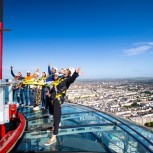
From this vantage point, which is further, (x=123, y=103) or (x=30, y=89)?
(x=123, y=103)

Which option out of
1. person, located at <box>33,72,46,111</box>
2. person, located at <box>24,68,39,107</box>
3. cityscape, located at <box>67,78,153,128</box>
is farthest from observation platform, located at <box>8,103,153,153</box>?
cityscape, located at <box>67,78,153,128</box>

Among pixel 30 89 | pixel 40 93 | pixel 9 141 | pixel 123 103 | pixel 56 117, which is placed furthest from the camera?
pixel 123 103

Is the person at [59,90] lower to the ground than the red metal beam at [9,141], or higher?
higher

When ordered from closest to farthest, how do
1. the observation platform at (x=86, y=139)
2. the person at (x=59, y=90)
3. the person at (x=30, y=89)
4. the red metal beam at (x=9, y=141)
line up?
the red metal beam at (x=9, y=141), the observation platform at (x=86, y=139), the person at (x=59, y=90), the person at (x=30, y=89)

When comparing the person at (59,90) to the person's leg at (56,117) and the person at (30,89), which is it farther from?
the person at (30,89)

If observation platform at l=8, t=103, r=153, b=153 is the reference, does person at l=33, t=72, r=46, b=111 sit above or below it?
above

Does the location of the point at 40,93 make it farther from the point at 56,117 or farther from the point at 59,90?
the point at 56,117

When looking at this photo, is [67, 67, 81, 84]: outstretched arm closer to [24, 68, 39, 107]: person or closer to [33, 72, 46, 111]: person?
[33, 72, 46, 111]: person

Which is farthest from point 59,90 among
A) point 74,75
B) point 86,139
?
point 86,139

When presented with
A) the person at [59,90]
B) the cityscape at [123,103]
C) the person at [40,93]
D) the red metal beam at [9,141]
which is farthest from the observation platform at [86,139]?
the cityscape at [123,103]

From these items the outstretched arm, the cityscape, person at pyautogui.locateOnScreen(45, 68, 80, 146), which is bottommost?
the cityscape

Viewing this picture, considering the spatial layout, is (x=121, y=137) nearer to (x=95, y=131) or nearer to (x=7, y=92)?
(x=95, y=131)
